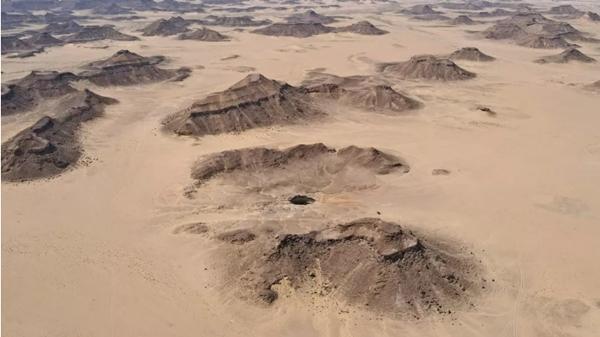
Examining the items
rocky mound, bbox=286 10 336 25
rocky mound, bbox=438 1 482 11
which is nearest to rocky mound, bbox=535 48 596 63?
rocky mound, bbox=286 10 336 25

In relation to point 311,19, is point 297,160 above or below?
above

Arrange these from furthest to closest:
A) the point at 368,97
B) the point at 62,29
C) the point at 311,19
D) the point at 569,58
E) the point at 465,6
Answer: the point at 465,6 → the point at 311,19 → the point at 62,29 → the point at 569,58 → the point at 368,97

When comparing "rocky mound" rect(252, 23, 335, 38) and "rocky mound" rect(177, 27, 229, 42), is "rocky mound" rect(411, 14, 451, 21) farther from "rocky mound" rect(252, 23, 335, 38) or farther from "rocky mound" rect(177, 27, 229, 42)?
"rocky mound" rect(177, 27, 229, 42)

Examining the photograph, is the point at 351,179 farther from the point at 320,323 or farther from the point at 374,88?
the point at 374,88

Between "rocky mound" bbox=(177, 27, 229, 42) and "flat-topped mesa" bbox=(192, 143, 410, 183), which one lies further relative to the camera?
"rocky mound" bbox=(177, 27, 229, 42)

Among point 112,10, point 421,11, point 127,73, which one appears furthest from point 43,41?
point 421,11

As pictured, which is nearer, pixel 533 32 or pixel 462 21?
pixel 533 32

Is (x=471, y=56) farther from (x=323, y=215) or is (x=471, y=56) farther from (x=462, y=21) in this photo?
(x=323, y=215)

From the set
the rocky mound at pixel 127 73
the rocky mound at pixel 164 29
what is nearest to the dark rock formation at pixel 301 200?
the rocky mound at pixel 127 73
